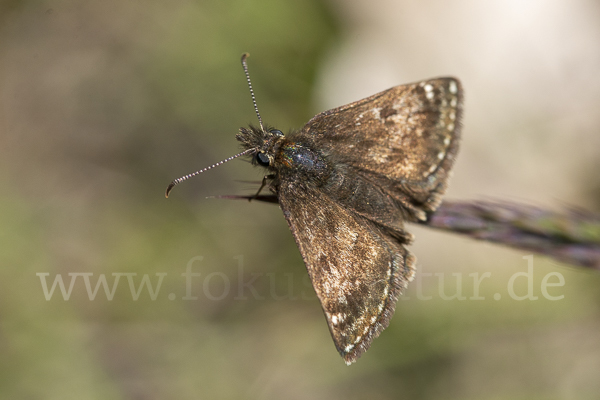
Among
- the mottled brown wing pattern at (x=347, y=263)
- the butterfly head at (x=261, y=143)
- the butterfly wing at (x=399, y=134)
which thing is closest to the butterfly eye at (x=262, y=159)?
the butterfly head at (x=261, y=143)

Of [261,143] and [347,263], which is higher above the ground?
[261,143]

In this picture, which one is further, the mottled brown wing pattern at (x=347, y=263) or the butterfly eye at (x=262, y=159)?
the butterfly eye at (x=262, y=159)

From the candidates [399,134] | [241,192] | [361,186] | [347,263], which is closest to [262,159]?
[361,186]

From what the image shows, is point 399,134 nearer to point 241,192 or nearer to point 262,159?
point 262,159

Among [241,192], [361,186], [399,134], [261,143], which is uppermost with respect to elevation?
[399,134]

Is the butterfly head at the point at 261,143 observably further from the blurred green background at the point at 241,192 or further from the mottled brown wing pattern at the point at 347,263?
the blurred green background at the point at 241,192

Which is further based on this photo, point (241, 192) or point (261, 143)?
point (241, 192)

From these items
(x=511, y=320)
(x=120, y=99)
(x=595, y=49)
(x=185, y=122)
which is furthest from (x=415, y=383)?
(x=120, y=99)
